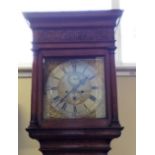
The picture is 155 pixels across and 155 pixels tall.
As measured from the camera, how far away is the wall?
1489 millimetres

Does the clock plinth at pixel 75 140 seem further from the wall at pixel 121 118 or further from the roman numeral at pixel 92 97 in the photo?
the wall at pixel 121 118

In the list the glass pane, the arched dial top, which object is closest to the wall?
the glass pane

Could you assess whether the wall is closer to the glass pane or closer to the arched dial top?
the glass pane

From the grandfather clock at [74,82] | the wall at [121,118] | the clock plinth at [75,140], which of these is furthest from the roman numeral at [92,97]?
the wall at [121,118]

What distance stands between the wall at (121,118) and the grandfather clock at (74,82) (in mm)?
505

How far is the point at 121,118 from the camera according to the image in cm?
150

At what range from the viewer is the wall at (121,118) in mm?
1489

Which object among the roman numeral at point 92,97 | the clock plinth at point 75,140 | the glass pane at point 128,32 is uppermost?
the glass pane at point 128,32

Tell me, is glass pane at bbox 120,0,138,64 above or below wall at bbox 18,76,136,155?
above

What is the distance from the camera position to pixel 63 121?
998mm

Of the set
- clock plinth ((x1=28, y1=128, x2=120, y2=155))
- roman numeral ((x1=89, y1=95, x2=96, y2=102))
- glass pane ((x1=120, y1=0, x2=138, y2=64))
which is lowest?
clock plinth ((x1=28, y1=128, x2=120, y2=155))

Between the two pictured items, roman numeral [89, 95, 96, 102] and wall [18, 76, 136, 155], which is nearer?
roman numeral [89, 95, 96, 102]

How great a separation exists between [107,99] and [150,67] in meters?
0.28

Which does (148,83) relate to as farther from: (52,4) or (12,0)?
(52,4)
